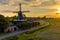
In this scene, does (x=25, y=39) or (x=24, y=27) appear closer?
(x=25, y=39)

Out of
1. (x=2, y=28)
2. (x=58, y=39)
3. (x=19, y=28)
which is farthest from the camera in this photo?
(x=19, y=28)

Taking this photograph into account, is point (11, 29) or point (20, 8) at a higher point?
point (20, 8)

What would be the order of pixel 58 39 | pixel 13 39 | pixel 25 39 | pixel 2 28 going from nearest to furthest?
pixel 13 39
pixel 25 39
pixel 58 39
pixel 2 28

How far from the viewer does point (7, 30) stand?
57344mm

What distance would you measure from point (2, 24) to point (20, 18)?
34282 mm

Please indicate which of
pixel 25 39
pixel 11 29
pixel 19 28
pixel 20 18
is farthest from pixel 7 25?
pixel 20 18

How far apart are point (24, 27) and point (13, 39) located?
91.1 ft

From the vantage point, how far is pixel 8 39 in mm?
41531

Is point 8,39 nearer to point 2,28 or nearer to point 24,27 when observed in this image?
point 2,28

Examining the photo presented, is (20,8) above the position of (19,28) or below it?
above

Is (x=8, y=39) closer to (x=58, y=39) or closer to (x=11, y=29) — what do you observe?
(x=58, y=39)

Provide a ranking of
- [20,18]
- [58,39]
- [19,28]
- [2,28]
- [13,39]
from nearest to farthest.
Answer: [13,39], [58,39], [2,28], [19,28], [20,18]

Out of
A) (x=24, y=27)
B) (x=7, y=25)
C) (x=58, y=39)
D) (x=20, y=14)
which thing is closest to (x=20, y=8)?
(x=20, y=14)

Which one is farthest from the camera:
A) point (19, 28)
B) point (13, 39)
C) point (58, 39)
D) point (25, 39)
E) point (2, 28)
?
point (19, 28)
